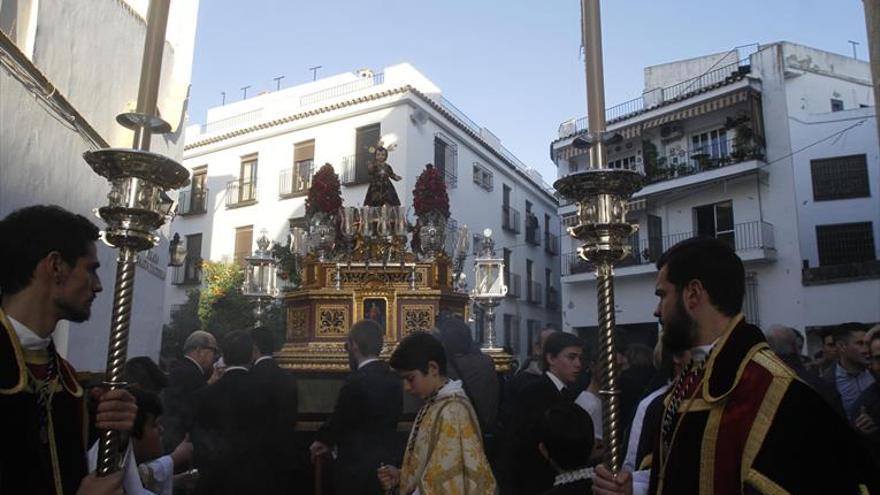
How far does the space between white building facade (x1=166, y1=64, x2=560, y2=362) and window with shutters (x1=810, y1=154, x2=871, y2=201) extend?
10.2 metres

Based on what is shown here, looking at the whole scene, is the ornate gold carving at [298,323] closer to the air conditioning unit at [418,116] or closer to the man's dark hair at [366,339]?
the man's dark hair at [366,339]

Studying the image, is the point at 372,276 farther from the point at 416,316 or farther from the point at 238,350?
the point at 238,350

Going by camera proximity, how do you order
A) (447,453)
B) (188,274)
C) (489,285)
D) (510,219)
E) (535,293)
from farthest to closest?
(535,293), (510,219), (188,274), (489,285), (447,453)

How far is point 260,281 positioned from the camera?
780 cm

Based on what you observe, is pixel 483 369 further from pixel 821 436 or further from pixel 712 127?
pixel 712 127

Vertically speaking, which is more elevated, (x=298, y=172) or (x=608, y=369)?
(x=298, y=172)

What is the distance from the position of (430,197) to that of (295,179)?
15654 millimetres

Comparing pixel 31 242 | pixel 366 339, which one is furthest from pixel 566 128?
pixel 31 242

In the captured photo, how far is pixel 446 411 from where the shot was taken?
3109 millimetres

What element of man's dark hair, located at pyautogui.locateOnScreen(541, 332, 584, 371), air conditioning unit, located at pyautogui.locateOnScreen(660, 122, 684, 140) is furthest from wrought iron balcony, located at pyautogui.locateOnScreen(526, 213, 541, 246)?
man's dark hair, located at pyautogui.locateOnScreen(541, 332, 584, 371)

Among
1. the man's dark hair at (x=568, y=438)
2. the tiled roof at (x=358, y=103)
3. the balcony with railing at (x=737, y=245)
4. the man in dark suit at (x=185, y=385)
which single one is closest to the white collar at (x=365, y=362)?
the man in dark suit at (x=185, y=385)

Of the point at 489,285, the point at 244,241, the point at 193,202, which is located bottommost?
the point at 489,285

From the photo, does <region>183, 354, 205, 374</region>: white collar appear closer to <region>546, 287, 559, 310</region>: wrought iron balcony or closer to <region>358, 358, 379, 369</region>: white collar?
<region>358, 358, 379, 369</region>: white collar

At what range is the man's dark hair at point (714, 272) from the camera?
2.08 meters
